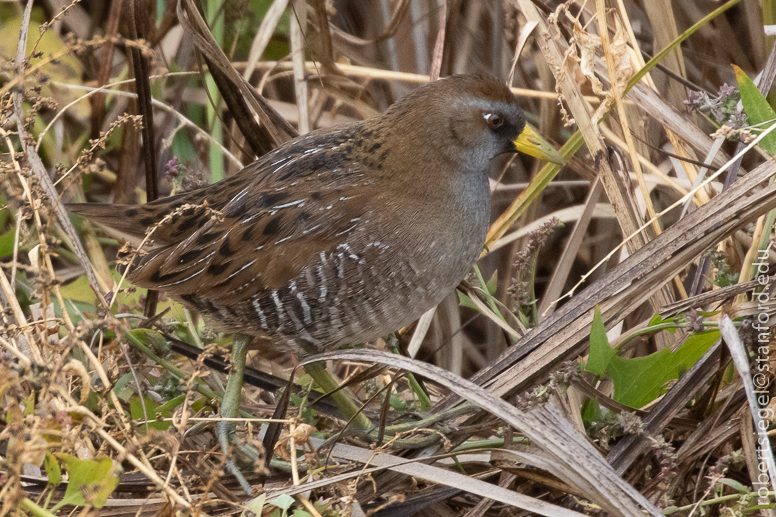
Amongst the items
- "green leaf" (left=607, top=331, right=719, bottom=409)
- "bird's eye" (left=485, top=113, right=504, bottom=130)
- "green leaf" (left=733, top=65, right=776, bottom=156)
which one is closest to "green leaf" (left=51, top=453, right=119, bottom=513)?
"green leaf" (left=607, top=331, right=719, bottom=409)

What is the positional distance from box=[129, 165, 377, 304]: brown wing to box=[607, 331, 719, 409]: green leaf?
0.55 m

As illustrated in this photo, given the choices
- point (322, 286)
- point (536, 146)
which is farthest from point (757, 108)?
point (322, 286)

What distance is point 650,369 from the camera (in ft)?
4.31

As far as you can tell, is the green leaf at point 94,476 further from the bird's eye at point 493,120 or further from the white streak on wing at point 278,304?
the bird's eye at point 493,120

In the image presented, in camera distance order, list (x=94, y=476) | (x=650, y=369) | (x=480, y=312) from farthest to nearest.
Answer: (x=480, y=312) < (x=650, y=369) < (x=94, y=476)

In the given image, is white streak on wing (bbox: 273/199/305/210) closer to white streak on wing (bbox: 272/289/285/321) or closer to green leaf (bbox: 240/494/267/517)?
white streak on wing (bbox: 272/289/285/321)

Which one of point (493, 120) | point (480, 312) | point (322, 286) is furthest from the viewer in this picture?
point (480, 312)

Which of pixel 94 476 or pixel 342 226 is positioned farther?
pixel 342 226

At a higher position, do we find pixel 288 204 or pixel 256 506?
pixel 288 204

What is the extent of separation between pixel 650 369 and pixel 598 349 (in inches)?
6.3

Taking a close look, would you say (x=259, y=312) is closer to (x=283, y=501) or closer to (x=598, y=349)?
(x=283, y=501)

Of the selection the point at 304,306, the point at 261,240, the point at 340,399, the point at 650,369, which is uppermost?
the point at 261,240

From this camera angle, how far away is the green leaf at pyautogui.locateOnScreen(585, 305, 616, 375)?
1177mm

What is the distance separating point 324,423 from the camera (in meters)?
1.63
